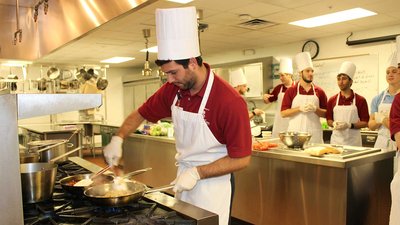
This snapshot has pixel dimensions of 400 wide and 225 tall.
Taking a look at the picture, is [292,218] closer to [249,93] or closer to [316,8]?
[316,8]

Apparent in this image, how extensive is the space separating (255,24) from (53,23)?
2.87 meters

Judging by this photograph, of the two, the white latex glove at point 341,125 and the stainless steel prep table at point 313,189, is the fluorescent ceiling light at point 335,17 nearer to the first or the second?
the white latex glove at point 341,125

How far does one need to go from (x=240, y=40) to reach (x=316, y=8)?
2108 mm

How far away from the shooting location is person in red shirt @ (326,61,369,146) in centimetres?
378

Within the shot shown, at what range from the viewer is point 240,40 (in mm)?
5762

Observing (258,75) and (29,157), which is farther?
(258,75)

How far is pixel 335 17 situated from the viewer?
423 cm

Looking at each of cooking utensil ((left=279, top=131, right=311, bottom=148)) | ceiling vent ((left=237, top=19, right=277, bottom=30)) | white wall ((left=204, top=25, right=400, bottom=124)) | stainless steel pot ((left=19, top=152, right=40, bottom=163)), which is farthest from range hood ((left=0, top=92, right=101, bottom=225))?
white wall ((left=204, top=25, right=400, bottom=124))

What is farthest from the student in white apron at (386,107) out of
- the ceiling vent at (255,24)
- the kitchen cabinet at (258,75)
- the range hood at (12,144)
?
the range hood at (12,144)

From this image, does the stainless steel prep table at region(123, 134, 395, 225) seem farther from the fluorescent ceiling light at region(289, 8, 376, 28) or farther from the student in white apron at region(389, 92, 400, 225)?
the fluorescent ceiling light at region(289, 8, 376, 28)

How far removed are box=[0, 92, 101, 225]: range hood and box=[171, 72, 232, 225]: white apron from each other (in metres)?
0.89

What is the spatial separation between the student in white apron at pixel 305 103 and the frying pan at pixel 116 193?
2714mm

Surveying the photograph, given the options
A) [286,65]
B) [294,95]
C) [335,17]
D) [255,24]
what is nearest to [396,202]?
[294,95]

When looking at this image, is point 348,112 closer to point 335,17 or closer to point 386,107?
point 386,107
